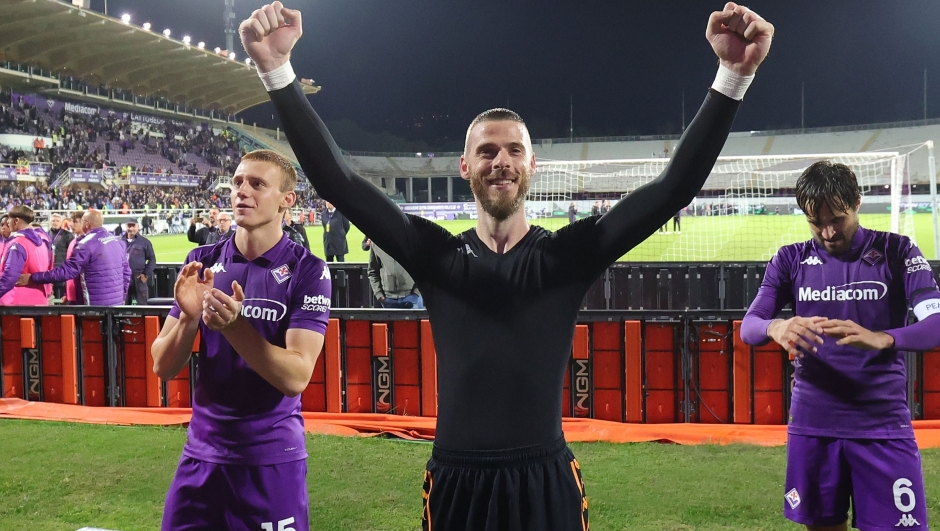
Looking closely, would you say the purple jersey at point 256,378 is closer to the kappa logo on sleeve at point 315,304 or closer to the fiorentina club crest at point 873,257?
the kappa logo on sleeve at point 315,304

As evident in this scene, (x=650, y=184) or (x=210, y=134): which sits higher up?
(x=210, y=134)

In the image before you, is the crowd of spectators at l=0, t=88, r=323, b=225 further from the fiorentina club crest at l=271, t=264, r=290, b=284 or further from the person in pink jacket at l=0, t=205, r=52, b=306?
the fiorentina club crest at l=271, t=264, r=290, b=284

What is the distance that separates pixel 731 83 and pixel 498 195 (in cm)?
69

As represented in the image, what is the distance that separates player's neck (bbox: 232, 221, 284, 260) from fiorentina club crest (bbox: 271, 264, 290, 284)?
0.43ft

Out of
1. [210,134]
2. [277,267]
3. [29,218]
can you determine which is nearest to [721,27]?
[277,267]

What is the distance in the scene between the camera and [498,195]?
2104 mm

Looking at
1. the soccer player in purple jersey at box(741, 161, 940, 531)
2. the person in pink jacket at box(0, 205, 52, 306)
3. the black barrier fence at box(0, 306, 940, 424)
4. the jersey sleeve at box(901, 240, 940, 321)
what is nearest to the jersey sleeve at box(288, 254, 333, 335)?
the soccer player in purple jersey at box(741, 161, 940, 531)

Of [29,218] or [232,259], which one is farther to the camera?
[29,218]

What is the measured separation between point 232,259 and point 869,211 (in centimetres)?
3672

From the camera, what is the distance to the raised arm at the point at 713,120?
6.22ft

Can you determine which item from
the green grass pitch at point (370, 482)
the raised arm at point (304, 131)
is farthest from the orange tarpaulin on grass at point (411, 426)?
the raised arm at point (304, 131)

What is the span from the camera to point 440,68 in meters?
101

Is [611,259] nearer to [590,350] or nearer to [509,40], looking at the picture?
[590,350]

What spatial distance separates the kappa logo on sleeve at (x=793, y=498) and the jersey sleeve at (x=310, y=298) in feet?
7.21
